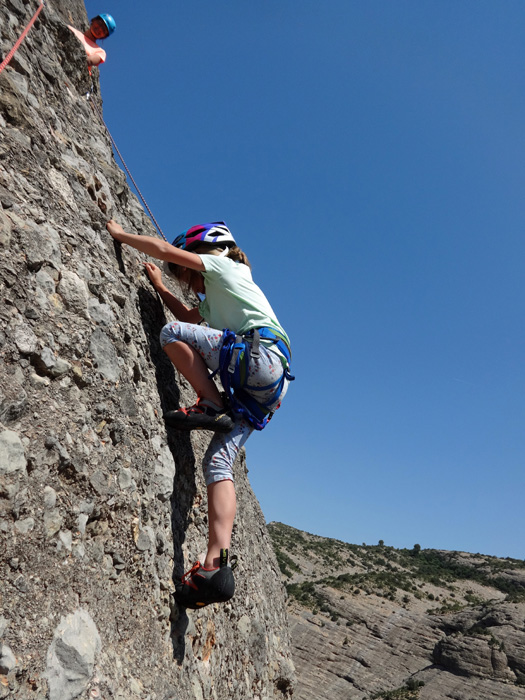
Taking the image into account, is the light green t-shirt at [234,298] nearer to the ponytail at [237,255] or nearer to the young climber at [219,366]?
the young climber at [219,366]

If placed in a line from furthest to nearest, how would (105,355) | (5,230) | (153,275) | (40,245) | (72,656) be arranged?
(153,275) → (105,355) → (40,245) → (5,230) → (72,656)

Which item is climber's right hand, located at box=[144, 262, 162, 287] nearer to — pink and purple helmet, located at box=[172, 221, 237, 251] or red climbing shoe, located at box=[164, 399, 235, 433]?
pink and purple helmet, located at box=[172, 221, 237, 251]

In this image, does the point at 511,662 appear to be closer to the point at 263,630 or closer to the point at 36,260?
the point at 263,630

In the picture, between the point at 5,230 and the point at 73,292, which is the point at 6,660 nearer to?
the point at 73,292

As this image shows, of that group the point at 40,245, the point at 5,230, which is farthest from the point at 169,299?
the point at 5,230

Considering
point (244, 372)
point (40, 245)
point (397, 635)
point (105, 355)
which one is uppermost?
point (40, 245)

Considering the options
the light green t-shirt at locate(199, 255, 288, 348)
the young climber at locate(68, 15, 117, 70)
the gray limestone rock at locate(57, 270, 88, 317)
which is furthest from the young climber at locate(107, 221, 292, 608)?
the young climber at locate(68, 15, 117, 70)

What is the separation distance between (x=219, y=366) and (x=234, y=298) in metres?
0.57

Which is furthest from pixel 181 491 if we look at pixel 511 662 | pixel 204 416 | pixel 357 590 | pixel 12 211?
pixel 357 590

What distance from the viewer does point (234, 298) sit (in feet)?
13.2

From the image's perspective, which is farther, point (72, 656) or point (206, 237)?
point (206, 237)

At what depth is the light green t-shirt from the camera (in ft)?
12.9

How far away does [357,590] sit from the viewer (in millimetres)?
49500

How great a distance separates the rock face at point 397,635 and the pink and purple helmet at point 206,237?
41098mm
